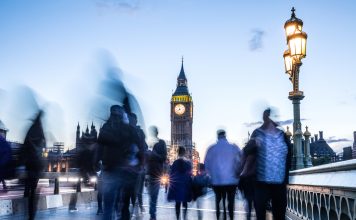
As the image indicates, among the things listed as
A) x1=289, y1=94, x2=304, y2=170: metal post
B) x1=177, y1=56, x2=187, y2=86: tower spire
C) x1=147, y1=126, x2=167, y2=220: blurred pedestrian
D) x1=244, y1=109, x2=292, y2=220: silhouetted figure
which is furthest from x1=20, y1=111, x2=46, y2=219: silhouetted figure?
x1=177, y1=56, x2=187, y2=86: tower spire

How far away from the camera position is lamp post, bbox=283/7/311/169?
945 cm

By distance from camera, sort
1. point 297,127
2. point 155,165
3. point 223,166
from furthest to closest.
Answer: point 297,127 < point 155,165 < point 223,166

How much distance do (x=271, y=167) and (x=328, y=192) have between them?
928 millimetres

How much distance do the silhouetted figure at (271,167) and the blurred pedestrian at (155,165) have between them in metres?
4.45

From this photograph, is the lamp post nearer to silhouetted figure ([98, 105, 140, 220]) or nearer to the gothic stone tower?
silhouetted figure ([98, 105, 140, 220])

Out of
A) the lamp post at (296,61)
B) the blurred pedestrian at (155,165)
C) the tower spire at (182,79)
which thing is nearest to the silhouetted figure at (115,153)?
the blurred pedestrian at (155,165)

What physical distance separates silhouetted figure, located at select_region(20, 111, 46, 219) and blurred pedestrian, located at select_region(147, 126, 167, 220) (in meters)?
2.85

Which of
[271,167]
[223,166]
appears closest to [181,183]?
[223,166]

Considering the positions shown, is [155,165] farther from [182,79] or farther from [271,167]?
[182,79]

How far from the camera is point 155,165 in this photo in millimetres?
10062

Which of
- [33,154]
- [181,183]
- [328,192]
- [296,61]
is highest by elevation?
[296,61]

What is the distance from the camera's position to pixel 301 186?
8469 millimetres

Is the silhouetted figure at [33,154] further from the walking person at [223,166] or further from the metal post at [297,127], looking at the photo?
the metal post at [297,127]

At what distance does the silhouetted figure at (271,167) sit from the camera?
5.48m
